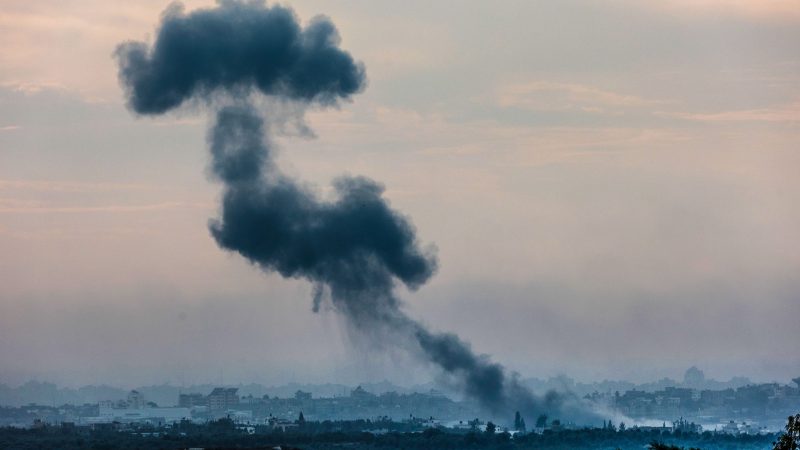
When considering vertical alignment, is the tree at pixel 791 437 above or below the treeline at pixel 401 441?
below

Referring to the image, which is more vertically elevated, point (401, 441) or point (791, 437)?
point (401, 441)

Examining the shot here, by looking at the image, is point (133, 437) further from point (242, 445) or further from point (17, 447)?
point (242, 445)

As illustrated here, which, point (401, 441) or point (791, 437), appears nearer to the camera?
point (791, 437)

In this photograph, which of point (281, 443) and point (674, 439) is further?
point (674, 439)

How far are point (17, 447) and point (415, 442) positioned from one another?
4197 centimetres

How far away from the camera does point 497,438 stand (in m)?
182

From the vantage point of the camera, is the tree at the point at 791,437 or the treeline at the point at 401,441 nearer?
the tree at the point at 791,437

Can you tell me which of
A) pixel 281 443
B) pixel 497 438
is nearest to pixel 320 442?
pixel 281 443

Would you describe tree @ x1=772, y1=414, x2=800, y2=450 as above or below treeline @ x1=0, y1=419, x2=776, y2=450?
below

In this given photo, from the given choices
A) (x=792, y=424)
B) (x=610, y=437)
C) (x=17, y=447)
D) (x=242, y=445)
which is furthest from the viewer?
(x=610, y=437)

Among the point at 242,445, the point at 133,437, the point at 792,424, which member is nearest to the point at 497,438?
the point at 242,445

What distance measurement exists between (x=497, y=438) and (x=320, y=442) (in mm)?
18816

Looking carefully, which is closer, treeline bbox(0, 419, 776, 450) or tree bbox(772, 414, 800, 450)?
tree bbox(772, 414, 800, 450)

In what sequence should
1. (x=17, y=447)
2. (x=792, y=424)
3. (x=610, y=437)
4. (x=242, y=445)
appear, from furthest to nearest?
(x=610, y=437) → (x=17, y=447) → (x=242, y=445) → (x=792, y=424)
